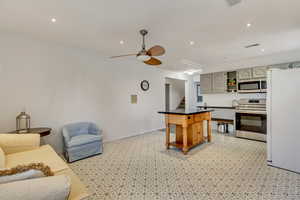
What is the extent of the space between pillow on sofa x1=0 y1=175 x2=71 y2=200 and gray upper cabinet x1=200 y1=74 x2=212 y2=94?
576 cm

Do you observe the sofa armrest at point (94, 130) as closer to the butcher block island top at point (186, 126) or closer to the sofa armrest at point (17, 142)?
the sofa armrest at point (17, 142)

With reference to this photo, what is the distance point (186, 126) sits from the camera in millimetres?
3256

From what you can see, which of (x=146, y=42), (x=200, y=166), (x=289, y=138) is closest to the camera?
(x=289, y=138)

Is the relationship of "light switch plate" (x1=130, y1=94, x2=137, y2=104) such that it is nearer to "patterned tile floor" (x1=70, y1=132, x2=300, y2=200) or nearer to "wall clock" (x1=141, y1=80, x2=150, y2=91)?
"wall clock" (x1=141, y1=80, x2=150, y2=91)

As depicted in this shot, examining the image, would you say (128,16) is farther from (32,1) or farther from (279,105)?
(279,105)

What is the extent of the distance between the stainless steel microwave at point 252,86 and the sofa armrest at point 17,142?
567 cm

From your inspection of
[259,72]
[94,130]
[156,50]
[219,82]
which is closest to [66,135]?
[94,130]

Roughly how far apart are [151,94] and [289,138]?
4.11 m

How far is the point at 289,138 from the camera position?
8.46 ft

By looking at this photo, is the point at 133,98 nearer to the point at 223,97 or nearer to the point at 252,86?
the point at 223,97

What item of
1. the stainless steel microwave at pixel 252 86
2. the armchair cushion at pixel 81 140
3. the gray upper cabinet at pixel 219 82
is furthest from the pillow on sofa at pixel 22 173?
the gray upper cabinet at pixel 219 82

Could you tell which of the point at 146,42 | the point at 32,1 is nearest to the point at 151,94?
the point at 146,42

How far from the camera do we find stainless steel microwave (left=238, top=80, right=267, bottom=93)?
453cm

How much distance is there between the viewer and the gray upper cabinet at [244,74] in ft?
15.7
